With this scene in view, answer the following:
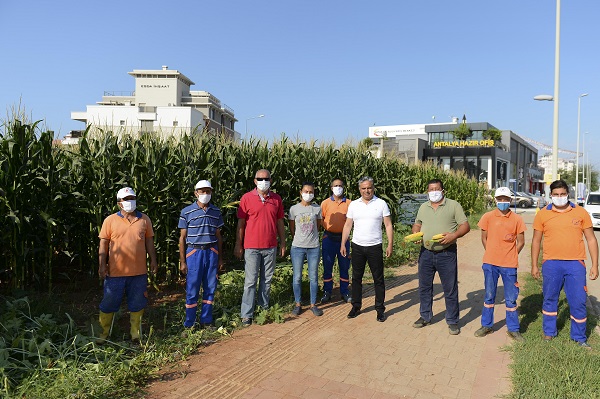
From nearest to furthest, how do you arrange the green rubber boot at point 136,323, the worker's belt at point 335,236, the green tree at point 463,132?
the green rubber boot at point 136,323 < the worker's belt at point 335,236 < the green tree at point 463,132

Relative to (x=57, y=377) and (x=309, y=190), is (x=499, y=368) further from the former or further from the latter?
(x=57, y=377)

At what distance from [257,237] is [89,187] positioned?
295cm

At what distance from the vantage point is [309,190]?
6613 mm

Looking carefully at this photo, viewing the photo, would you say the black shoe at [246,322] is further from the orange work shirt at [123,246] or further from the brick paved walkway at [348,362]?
the orange work shirt at [123,246]

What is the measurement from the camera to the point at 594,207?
1970cm

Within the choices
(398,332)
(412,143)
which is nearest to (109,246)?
(398,332)

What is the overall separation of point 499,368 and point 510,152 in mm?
67367

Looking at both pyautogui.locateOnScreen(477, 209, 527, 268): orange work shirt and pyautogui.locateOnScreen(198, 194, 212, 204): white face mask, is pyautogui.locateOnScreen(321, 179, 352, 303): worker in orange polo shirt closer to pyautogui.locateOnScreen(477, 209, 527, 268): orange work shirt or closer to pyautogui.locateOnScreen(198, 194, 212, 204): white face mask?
pyautogui.locateOnScreen(477, 209, 527, 268): orange work shirt

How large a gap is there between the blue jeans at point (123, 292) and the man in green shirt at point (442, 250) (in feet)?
11.9

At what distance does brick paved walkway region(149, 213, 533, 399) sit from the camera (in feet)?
13.5

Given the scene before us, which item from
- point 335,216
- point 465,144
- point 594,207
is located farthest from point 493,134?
point 335,216

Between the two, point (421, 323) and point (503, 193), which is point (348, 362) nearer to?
point (421, 323)

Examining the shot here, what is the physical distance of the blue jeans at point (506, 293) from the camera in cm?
557

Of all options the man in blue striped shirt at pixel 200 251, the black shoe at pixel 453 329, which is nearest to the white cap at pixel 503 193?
the black shoe at pixel 453 329
